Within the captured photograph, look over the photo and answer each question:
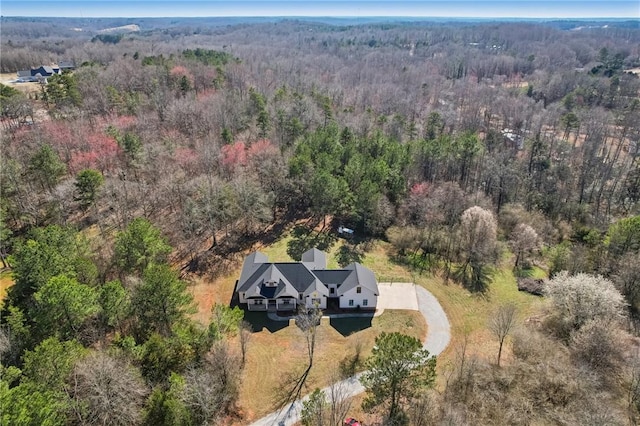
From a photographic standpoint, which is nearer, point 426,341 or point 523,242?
point 426,341

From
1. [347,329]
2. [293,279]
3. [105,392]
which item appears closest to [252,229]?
[293,279]

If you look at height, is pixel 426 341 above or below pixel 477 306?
above

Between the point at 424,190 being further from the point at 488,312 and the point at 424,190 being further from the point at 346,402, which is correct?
the point at 346,402

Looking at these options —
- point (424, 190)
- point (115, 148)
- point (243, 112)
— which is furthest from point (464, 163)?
point (115, 148)

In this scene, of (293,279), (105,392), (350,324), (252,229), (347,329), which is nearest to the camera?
(105,392)

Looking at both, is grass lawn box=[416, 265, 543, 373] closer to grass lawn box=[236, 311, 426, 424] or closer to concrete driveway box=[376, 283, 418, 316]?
concrete driveway box=[376, 283, 418, 316]

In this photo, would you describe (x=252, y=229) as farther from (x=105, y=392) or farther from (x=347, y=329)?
(x=105, y=392)

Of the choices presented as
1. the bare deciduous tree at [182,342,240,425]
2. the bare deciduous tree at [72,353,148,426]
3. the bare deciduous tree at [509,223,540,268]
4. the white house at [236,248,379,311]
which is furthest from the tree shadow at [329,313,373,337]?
the bare deciduous tree at [509,223,540,268]
